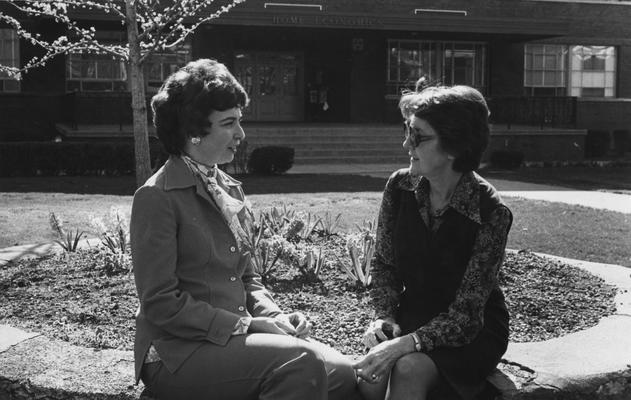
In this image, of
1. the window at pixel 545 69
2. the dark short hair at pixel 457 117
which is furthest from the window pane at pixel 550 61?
the dark short hair at pixel 457 117

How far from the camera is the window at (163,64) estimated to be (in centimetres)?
2477

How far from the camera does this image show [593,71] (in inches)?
1168

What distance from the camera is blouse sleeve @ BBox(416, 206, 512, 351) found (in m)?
3.08

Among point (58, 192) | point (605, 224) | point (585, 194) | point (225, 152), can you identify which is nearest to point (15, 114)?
point (58, 192)

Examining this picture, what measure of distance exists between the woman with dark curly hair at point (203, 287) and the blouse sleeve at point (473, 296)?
0.35 metres

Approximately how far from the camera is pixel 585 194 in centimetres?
1388

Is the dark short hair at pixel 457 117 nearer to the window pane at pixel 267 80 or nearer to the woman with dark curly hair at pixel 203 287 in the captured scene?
the woman with dark curly hair at pixel 203 287

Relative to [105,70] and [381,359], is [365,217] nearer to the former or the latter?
[381,359]

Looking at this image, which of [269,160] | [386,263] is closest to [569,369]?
[386,263]

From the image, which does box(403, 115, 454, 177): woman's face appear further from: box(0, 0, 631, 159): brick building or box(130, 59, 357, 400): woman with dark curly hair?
box(0, 0, 631, 159): brick building

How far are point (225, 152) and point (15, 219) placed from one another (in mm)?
7490

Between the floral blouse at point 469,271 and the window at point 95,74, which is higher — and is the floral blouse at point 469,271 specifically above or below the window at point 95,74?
below

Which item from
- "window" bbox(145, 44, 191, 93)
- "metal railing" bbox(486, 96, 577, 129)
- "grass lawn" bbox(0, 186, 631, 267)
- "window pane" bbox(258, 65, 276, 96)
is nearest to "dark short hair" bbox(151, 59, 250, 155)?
"grass lawn" bbox(0, 186, 631, 267)

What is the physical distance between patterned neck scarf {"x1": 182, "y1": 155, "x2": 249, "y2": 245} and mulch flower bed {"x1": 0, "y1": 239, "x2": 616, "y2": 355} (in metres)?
0.93
